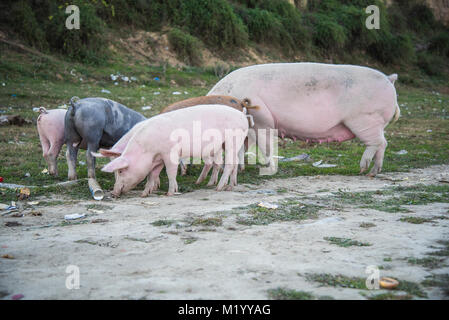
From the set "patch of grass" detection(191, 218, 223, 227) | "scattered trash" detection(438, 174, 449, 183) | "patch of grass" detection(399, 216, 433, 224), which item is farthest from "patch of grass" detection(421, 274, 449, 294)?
"scattered trash" detection(438, 174, 449, 183)

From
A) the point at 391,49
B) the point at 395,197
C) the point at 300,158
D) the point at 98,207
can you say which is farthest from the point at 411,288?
the point at 391,49

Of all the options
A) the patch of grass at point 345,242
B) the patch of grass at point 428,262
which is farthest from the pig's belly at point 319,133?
the patch of grass at point 428,262

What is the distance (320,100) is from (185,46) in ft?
48.0

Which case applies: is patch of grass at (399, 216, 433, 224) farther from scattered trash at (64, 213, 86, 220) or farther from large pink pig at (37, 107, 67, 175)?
large pink pig at (37, 107, 67, 175)

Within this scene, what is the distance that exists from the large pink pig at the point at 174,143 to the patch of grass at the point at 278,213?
1.18m

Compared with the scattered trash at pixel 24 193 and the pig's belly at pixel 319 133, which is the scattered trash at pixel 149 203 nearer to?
the scattered trash at pixel 24 193

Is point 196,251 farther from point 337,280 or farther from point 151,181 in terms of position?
point 151,181

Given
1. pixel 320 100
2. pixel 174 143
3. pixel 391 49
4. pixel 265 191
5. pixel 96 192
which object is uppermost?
pixel 391 49

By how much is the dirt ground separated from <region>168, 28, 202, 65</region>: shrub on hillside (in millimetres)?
16012

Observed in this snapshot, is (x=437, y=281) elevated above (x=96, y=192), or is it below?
above

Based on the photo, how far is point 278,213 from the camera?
4230mm

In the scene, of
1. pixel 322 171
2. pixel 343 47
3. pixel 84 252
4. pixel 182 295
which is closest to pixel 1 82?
pixel 322 171

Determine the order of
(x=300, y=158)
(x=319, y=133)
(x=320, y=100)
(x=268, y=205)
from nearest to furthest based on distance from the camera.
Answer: (x=268, y=205) < (x=320, y=100) < (x=319, y=133) < (x=300, y=158)

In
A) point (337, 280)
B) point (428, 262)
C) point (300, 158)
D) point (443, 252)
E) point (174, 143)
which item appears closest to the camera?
point (337, 280)
